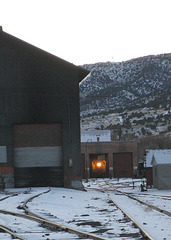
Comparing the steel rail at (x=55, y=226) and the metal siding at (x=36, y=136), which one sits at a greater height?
the metal siding at (x=36, y=136)

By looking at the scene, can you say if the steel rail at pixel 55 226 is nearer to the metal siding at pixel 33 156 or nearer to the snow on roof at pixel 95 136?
the metal siding at pixel 33 156

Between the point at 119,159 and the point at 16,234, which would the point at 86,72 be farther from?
the point at 119,159

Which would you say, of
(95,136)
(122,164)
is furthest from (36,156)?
(95,136)

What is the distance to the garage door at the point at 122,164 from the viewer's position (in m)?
86.2

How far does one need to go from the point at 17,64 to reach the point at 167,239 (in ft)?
91.2

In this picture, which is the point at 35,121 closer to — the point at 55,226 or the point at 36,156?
the point at 36,156

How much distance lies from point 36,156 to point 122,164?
A: 51967 mm

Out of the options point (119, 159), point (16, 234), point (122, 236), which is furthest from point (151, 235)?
point (119, 159)

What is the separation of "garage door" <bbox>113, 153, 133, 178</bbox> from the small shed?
127 feet

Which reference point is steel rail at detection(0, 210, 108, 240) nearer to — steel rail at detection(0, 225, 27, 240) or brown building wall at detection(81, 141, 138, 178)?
steel rail at detection(0, 225, 27, 240)

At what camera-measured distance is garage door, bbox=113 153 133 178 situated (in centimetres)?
8619

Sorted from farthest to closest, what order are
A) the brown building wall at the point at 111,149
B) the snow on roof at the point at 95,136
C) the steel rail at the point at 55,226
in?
the snow on roof at the point at 95,136, the brown building wall at the point at 111,149, the steel rail at the point at 55,226

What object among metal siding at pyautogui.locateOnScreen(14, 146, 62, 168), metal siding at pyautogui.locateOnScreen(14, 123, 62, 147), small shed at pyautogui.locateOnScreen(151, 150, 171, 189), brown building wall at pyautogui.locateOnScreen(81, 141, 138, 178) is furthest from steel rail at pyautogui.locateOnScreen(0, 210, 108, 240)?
brown building wall at pyautogui.locateOnScreen(81, 141, 138, 178)

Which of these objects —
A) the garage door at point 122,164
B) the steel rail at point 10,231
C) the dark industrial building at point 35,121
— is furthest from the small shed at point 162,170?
the garage door at point 122,164
